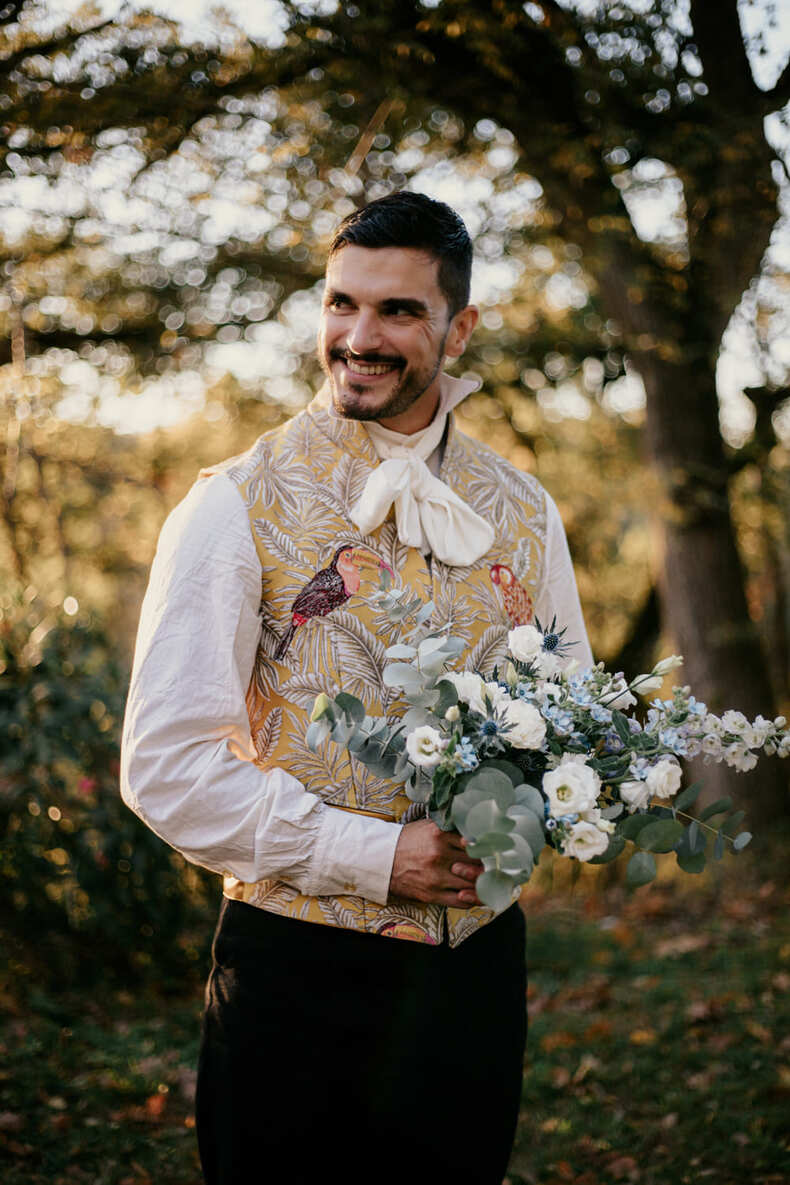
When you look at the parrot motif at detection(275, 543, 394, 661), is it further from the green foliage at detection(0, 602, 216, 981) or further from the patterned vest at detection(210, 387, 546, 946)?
the green foliage at detection(0, 602, 216, 981)

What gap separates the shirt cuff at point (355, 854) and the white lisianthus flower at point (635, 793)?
16.3 inches

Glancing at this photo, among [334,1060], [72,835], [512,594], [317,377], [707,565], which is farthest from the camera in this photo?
[317,377]

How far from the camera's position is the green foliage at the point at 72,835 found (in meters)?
4.25

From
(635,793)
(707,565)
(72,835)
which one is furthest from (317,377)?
(635,793)

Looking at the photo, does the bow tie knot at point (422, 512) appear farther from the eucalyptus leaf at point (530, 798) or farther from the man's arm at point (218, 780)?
the eucalyptus leaf at point (530, 798)

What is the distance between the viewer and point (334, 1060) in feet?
6.22

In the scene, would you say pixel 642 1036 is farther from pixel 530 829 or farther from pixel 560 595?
pixel 530 829

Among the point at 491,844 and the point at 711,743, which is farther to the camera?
the point at 711,743

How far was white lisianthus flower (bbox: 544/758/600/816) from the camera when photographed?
1511 millimetres

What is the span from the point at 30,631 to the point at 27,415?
2.56m

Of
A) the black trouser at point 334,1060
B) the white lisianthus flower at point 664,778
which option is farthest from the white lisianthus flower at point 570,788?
the black trouser at point 334,1060

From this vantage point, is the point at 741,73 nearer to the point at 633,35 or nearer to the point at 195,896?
the point at 633,35

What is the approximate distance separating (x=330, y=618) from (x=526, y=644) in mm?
405

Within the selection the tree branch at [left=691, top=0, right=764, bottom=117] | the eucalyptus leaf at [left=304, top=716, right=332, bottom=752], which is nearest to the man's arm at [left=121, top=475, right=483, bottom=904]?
the eucalyptus leaf at [left=304, top=716, right=332, bottom=752]
